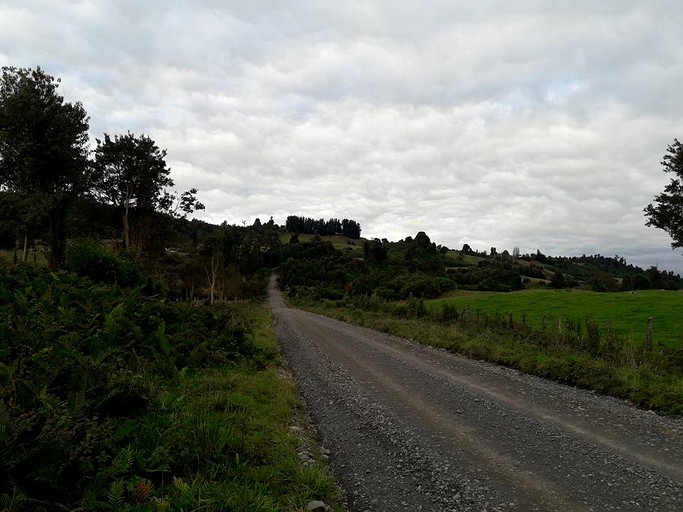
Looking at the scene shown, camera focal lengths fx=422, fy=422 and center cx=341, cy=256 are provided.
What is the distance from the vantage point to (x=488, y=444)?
7680mm

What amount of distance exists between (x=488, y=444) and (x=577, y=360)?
8.26 metres

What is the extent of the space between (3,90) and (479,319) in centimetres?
3179

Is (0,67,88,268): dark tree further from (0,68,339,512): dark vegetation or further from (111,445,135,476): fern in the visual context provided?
(111,445,135,476): fern

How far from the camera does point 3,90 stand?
25312 millimetres

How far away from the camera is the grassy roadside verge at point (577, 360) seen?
1075cm

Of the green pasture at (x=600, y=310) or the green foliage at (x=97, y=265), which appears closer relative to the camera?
the green foliage at (x=97, y=265)

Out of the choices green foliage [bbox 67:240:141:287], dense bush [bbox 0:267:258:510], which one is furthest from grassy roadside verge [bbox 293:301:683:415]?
green foliage [bbox 67:240:141:287]

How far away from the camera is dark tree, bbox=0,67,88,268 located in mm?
24797

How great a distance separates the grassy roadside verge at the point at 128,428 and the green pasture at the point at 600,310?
22.5m

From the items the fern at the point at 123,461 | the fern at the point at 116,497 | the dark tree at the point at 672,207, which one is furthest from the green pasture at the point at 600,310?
the fern at the point at 116,497

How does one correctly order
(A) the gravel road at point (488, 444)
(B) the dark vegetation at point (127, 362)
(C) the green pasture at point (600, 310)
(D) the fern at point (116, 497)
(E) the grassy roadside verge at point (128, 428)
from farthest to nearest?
(C) the green pasture at point (600, 310) → (A) the gravel road at point (488, 444) → (B) the dark vegetation at point (127, 362) → (E) the grassy roadside verge at point (128, 428) → (D) the fern at point (116, 497)

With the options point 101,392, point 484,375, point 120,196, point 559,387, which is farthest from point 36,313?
point 120,196

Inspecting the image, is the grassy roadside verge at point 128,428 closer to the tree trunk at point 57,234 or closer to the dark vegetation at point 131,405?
the dark vegetation at point 131,405

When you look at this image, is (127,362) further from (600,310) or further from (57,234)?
(600,310)
